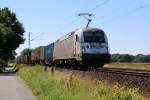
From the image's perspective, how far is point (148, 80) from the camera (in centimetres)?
1805

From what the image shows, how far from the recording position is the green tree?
260 ft

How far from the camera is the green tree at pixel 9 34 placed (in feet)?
260

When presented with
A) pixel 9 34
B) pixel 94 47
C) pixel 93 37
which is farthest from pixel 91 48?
pixel 9 34

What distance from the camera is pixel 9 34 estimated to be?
81.9 m

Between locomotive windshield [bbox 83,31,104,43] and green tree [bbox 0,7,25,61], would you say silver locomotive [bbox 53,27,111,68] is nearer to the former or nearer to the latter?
locomotive windshield [bbox 83,31,104,43]

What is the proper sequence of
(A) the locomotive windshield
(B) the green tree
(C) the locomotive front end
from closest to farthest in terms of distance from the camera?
(C) the locomotive front end → (A) the locomotive windshield → (B) the green tree

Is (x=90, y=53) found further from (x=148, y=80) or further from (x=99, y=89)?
(x=99, y=89)

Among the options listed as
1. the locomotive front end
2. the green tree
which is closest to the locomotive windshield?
the locomotive front end

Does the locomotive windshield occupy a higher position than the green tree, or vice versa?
the green tree

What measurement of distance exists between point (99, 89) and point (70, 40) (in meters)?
25.2

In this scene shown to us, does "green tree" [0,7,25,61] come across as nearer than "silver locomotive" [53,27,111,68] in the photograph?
No

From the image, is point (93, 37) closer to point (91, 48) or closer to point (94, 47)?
point (94, 47)

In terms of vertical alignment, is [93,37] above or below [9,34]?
below

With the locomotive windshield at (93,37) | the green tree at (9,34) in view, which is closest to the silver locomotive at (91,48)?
the locomotive windshield at (93,37)
